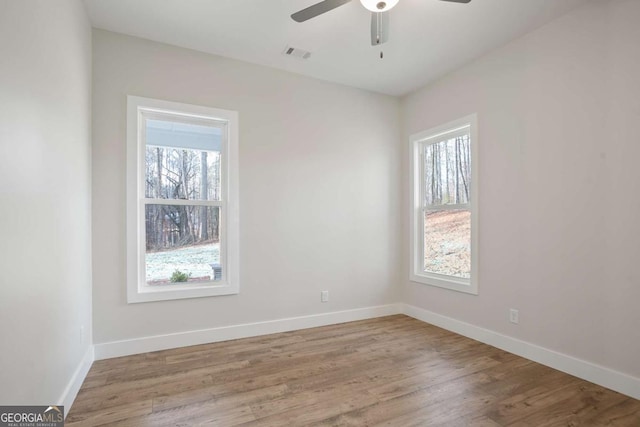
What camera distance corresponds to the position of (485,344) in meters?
3.16

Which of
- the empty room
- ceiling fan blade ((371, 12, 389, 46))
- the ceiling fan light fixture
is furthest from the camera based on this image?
ceiling fan blade ((371, 12, 389, 46))

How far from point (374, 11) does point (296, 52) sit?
120 centimetres

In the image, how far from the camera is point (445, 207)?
378 centimetres

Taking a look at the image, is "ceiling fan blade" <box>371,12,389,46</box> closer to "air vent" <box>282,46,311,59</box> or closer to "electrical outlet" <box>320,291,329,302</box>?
"air vent" <box>282,46,311,59</box>

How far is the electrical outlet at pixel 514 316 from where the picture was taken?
2943 mm

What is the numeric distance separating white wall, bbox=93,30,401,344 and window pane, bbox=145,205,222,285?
24cm

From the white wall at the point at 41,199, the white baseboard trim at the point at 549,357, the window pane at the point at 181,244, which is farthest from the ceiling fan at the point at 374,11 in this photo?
the white baseboard trim at the point at 549,357

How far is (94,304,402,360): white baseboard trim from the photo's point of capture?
2871 millimetres

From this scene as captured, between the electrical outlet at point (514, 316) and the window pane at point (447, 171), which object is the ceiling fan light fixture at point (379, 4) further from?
the electrical outlet at point (514, 316)

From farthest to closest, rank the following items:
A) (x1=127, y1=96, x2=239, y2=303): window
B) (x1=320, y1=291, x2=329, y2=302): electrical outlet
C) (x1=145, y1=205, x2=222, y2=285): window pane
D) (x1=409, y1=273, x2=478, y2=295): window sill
A: (x1=320, y1=291, x2=329, y2=302): electrical outlet < (x1=409, y1=273, x2=478, y2=295): window sill < (x1=145, y1=205, x2=222, y2=285): window pane < (x1=127, y1=96, x2=239, y2=303): window

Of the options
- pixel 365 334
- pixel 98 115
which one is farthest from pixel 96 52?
pixel 365 334

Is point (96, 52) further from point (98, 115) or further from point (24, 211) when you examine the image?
point (24, 211)

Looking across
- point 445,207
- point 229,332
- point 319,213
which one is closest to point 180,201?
point 229,332

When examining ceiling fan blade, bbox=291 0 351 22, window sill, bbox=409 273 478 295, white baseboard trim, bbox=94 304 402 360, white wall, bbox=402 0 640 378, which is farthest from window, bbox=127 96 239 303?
white wall, bbox=402 0 640 378
